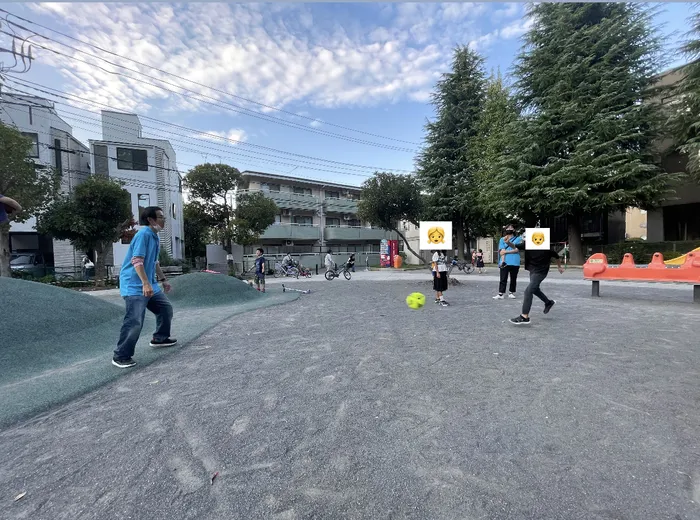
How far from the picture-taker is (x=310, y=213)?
36.0m

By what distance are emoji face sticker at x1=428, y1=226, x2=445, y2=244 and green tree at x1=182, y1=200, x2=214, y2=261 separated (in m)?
21.3

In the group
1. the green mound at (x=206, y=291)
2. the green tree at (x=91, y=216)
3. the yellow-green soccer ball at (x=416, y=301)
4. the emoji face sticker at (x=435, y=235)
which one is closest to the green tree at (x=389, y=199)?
the green tree at (x=91, y=216)

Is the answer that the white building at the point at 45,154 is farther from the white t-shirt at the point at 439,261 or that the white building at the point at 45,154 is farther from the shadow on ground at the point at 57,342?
the white t-shirt at the point at 439,261

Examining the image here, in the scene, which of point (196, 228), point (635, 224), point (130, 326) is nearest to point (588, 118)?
point (130, 326)

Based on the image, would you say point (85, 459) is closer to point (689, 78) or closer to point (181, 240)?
point (689, 78)

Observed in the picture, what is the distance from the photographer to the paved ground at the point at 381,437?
1763 mm

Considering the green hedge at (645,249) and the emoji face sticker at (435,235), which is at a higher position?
the emoji face sticker at (435,235)

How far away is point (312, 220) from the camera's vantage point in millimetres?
36562

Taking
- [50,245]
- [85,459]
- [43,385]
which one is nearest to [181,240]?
[50,245]

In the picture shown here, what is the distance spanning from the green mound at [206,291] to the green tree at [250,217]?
1393cm

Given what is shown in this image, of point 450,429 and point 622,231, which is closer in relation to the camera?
point 450,429

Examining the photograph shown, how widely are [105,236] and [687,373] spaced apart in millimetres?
20605

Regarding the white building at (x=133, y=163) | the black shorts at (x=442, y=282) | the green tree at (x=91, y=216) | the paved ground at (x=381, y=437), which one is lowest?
the paved ground at (x=381, y=437)

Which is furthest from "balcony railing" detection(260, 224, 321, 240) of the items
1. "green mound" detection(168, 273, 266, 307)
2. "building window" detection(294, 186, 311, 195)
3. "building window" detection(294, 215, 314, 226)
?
"green mound" detection(168, 273, 266, 307)
